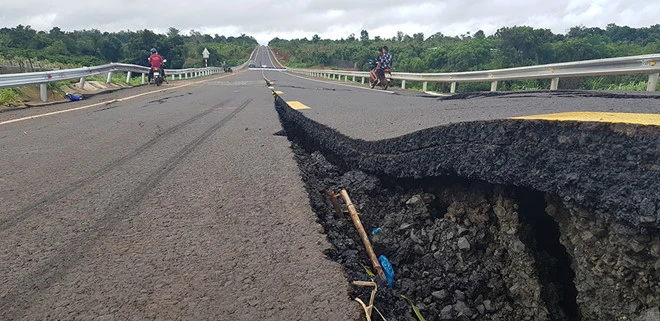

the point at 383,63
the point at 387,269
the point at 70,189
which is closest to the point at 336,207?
the point at 387,269

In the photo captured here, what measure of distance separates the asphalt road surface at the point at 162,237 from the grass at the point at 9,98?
5730mm

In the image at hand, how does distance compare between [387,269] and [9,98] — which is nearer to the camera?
[387,269]

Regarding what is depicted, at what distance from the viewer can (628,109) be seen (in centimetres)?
438

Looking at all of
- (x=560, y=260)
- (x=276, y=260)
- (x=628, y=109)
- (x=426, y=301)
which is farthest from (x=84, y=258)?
(x=628, y=109)

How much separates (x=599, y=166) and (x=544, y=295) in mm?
841

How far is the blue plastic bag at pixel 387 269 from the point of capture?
8.65ft

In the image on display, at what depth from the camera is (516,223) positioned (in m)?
2.96

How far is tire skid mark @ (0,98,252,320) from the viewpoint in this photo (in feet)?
6.15

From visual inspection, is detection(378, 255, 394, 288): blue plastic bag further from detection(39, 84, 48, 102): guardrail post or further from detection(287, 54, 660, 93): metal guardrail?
detection(39, 84, 48, 102): guardrail post

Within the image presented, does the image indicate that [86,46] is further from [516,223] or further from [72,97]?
[516,223]

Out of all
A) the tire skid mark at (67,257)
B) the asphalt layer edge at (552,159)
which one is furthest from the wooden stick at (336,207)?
the tire skid mark at (67,257)

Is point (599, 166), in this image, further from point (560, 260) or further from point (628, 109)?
point (628, 109)

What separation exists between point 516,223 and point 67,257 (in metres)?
2.63

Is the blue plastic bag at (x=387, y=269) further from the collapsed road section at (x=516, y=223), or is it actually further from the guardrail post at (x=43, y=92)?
the guardrail post at (x=43, y=92)
